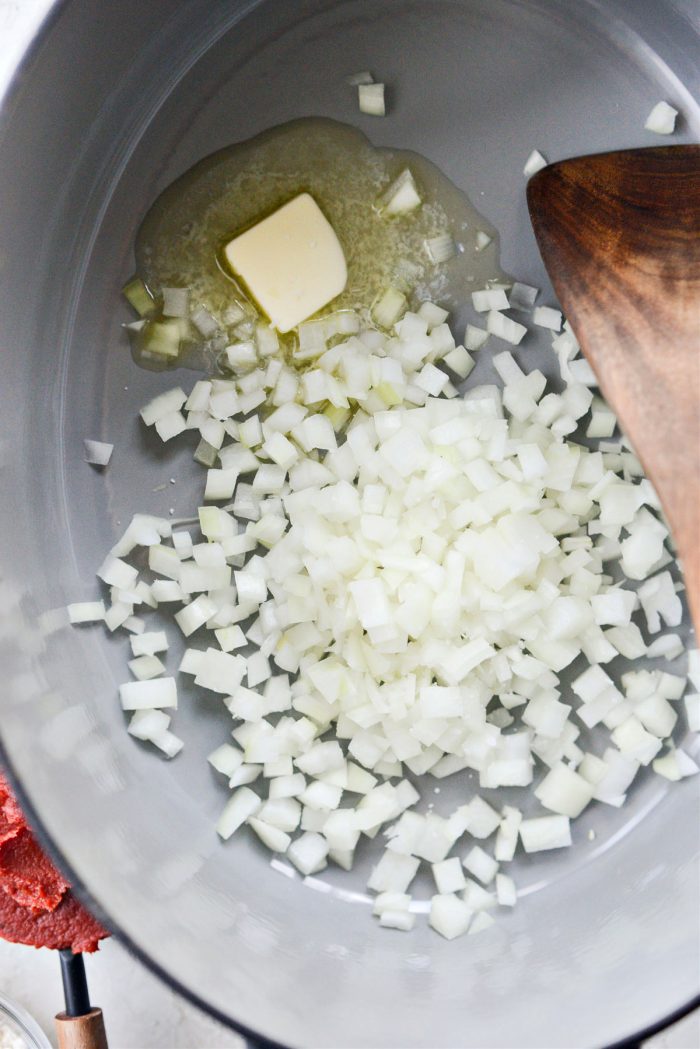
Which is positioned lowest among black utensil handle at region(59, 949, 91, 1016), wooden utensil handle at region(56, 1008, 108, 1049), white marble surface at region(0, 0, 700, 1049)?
white marble surface at region(0, 0, 700, 1049)

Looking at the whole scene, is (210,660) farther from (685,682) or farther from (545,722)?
(685,682)

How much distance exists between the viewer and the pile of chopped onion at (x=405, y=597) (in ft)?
4.21

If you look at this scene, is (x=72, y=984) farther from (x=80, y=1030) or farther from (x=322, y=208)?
(x=322, y=208)

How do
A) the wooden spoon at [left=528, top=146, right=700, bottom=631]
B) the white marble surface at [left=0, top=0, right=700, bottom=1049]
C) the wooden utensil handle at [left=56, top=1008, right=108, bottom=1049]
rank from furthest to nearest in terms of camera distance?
the white marble surface at [left=0, top=0, right=700, bottom=1049], the wooden utensil handle at [left=56, top=1008, right=108, bottom=1049], the wooden spoon at [left=528, top=146, right=700, bottom=631]

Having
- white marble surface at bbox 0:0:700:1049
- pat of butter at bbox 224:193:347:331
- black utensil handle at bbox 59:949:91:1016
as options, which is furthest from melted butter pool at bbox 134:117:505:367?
white marble surface at bbox 0:0:700:1049

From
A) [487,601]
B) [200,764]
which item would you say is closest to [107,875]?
[200,764]

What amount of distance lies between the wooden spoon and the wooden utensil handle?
3.07 ft

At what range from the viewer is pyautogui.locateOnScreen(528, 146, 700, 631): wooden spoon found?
1.09 metres

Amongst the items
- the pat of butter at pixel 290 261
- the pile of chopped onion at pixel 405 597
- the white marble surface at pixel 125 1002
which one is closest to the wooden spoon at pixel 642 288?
the pile of chopped onion at pixel 405 597

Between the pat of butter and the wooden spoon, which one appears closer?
the wooden spoon

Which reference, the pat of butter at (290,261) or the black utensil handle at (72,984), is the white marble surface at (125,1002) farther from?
the pat of butter at (290,261)

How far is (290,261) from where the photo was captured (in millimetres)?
1328

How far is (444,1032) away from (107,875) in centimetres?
48

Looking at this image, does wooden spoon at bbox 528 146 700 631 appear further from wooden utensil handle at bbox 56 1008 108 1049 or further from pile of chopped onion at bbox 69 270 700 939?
wooden utensil handle at bbox 56 1008 108 1049
